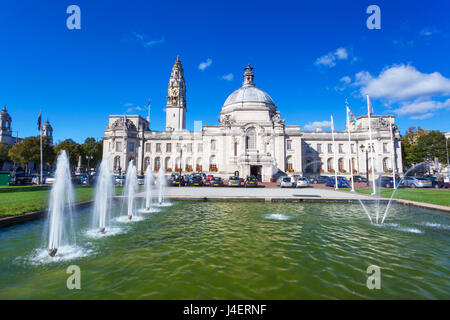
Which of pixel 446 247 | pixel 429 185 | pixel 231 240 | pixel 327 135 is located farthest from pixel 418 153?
pixel 231 240

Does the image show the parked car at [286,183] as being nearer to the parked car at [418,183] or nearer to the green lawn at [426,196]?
the green lawn at [426,196]

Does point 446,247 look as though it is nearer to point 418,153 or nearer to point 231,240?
point 231,240

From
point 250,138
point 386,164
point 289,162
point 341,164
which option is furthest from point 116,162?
point 386,164

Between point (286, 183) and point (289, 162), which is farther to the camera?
point (289, 162)

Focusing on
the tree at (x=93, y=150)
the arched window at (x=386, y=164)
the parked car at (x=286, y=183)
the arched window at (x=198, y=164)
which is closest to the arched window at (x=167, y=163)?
the arched window at (x=198, y=164)

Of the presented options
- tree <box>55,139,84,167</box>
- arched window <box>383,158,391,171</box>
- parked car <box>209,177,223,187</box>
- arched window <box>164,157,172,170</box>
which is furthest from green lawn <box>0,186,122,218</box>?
arched window <box>383,158,391,171</box>

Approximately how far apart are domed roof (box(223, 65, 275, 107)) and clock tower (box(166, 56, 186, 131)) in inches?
705

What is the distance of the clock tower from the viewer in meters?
70.3

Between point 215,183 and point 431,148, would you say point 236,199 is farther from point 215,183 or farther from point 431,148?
point 431,148

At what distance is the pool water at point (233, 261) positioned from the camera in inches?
166

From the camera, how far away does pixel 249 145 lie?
49344mm

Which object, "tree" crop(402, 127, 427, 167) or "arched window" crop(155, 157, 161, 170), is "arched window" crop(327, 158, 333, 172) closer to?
"tree" crop(402, 127, 427, 167)

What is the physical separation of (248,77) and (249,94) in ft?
34.6
